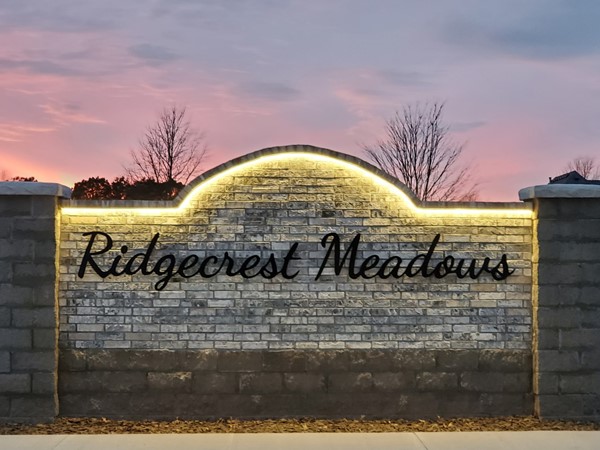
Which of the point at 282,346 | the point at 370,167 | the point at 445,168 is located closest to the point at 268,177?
the point at 370,167

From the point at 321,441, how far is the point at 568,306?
3547 millimetres

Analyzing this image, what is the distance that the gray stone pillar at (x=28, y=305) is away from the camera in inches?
379

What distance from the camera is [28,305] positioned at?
966cm

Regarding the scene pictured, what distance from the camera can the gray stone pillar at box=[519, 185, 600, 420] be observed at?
9914 mm

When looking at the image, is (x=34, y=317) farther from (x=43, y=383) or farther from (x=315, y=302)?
(x=315, y=302)

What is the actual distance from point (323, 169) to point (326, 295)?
156 centimetres

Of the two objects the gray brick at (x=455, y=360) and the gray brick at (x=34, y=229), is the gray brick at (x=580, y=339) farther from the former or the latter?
the gray brick at (x=34, y=229)

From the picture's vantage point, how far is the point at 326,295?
32.5 feet

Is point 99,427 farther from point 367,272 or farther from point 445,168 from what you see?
point 445,168

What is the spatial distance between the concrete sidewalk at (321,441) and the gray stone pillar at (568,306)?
2.18 feet

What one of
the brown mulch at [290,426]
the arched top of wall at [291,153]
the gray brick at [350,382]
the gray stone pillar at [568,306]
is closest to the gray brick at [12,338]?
the brown mulch at [290,426]

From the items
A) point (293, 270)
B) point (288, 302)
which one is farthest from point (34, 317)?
point (293, 270)

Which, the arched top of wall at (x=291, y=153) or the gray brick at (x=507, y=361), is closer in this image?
the arched top of wall at (x=291, y=153)

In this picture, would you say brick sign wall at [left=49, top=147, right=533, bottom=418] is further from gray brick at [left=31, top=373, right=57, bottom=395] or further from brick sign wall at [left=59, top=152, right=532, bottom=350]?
gray brick at [left=31, top=373, right=57, bottom=395]
